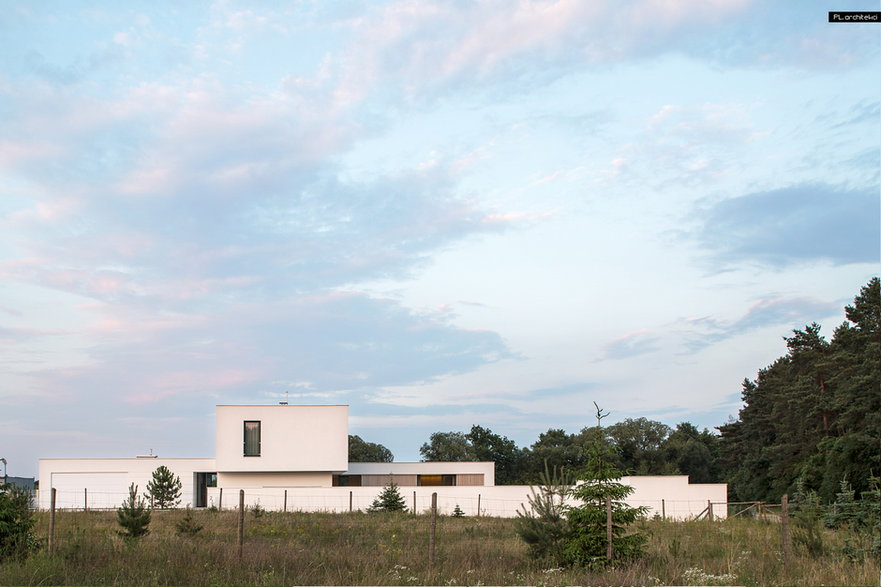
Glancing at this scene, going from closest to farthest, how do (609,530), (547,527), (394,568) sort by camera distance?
1. (394,568)
2. (609,530)
3. (547,527)

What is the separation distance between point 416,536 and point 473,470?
2931cm

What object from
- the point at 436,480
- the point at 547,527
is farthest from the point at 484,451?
the point at 547,527

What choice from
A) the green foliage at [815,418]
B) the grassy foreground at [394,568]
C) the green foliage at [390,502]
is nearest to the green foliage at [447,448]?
the green foliage at [815,418]

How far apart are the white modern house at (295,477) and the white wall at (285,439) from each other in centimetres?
6

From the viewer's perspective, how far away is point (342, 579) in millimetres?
13406

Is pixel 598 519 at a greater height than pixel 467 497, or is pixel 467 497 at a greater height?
pixel 598 519

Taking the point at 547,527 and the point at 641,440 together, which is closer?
the point at 547,527

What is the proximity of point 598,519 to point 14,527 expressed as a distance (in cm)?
1052

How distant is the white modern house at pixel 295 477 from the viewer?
140 feet

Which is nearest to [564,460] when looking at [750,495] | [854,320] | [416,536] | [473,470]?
[750,495]

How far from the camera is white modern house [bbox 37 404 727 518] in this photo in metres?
42.7

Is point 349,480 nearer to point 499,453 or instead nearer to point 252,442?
point 252,442

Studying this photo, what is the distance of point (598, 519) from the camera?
15.0 m

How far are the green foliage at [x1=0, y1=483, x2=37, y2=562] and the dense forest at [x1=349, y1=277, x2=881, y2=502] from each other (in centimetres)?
1027
